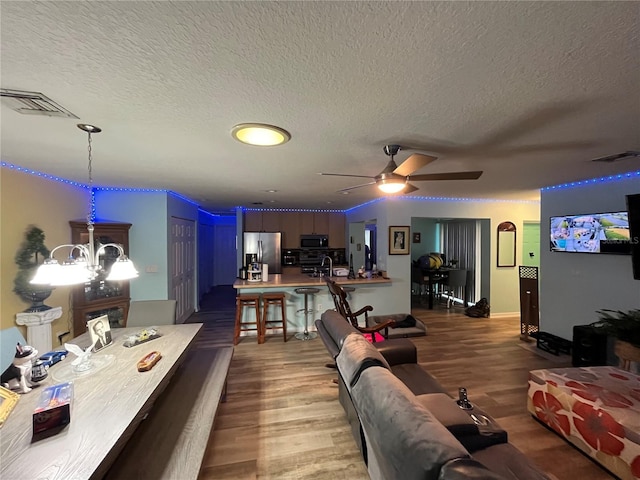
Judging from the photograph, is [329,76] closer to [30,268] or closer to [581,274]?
[30,268]

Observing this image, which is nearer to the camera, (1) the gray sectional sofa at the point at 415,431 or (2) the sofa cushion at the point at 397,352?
(1) the gray sectional sofa at the point at 415,431

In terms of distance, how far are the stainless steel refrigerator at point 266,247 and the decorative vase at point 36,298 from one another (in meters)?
3.83

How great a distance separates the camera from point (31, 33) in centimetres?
97

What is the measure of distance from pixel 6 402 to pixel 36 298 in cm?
198

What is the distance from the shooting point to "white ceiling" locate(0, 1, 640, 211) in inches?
35.9

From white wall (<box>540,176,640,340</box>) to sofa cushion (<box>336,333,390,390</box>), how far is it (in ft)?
11.3

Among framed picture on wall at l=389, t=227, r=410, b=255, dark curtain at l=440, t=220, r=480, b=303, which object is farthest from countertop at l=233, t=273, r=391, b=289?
dark curtain at l=440, t=220, r=480, b=303

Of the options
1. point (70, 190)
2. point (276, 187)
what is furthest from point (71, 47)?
point (70, 190)

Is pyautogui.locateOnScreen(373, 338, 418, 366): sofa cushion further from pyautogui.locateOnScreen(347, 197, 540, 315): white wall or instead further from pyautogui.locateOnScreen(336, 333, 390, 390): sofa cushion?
pyautogui.locateOnScreen(347, 197, 540, 315): white wall

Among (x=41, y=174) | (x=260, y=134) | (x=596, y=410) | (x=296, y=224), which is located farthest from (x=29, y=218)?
(x=596, y=410)

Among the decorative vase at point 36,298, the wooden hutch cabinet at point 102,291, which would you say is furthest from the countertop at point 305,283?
the decorative vase at point 36,298

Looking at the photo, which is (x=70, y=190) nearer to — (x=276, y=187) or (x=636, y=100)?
(x=276, y=187)

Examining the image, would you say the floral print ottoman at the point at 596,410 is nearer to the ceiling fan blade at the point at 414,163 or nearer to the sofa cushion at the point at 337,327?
the sofa cushion at the point at 337,327

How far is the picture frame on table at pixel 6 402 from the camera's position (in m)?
1.32
